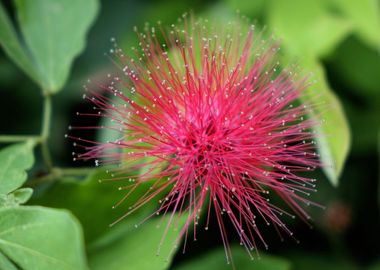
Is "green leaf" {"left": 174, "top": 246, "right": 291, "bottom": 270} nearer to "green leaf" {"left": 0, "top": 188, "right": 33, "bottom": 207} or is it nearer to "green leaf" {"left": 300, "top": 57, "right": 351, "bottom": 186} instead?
"green leaf" {"left": 300, "top": 57, "right": 351, "bottom": 186}

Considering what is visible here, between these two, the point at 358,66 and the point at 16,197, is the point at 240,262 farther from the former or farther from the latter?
the point at 358,66

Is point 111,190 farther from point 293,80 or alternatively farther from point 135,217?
point 293,80

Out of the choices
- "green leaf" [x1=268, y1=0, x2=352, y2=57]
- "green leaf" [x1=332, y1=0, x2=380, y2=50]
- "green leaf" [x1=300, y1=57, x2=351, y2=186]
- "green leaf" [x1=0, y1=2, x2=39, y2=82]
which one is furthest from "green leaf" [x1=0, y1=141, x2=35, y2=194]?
"green leaf" [x1=332, y1=0, x2=380, y2=50]

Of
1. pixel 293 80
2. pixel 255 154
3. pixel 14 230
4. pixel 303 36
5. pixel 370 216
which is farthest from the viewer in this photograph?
pixel 370 216

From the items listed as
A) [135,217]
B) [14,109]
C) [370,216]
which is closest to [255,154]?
[135,217]

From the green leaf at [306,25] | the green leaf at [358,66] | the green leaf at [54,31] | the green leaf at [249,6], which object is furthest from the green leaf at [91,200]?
the green leaf at [358,66]

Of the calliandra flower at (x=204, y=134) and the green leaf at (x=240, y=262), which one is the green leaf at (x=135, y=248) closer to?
the calliandra flower at (x=204, y=134)
